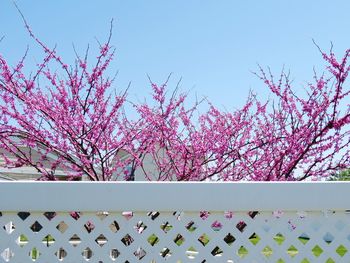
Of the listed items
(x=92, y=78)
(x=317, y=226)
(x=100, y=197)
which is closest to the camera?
(x=100, y=197)

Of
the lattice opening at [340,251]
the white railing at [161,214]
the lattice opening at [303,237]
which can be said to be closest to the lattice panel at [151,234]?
the white railing at [161,214]

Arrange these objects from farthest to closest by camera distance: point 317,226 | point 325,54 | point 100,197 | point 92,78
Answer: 1. point 92,78
2. point 325,54
3. point 317,226
4. point 100,197

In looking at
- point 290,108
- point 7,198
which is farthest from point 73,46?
point 7,198

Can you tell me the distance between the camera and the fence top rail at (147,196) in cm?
203

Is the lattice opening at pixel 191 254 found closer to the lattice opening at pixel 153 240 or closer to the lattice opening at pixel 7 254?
the lattice opening at pixel 153 240

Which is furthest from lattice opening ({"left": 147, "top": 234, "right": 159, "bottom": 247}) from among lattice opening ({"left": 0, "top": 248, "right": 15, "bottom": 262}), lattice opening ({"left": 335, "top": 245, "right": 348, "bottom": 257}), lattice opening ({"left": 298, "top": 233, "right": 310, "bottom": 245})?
lattice opening ({"left": 335, "top": 245, "right": 348, "bottom": 257})

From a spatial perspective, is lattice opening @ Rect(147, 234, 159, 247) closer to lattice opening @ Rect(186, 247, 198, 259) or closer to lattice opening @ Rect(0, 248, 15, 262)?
lattice opening @ Rect(186, 247, 198, 259)

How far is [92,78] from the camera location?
4.46m

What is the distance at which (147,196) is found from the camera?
204 centimetres

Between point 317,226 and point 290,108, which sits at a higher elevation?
point 290,108

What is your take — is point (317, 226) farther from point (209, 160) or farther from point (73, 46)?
point (73, 46)

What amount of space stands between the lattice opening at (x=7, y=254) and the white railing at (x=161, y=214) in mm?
13

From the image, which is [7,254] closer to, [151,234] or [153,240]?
[151,234]

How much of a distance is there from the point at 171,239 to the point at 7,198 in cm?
83
